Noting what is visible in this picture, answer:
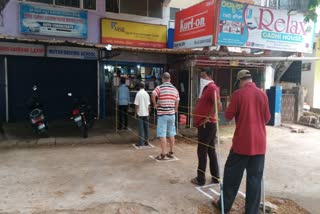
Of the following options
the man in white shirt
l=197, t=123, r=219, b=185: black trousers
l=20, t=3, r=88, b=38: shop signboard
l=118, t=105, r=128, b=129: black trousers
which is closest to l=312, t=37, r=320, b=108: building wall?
l=118, t=105, r=128, b=129: black trousers

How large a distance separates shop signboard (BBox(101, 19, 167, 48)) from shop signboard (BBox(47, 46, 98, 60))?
668 mm

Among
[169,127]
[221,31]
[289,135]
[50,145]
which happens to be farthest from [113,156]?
[289,135]

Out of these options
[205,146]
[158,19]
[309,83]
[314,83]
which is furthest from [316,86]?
[205,146]

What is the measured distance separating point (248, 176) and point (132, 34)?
8.34 m

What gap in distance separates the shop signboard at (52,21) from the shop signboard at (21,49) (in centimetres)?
53

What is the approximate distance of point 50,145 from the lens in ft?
24.0

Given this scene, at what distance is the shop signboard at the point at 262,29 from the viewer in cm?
891

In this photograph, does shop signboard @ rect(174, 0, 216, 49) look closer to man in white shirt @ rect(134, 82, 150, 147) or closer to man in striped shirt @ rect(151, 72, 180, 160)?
man in white shirt @ rect(134, 82, 150, 147)

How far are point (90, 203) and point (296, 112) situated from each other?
10.4 m

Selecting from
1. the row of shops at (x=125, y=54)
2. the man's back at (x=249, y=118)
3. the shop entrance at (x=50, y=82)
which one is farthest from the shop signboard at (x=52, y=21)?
the man's back at (x=249, y=118)

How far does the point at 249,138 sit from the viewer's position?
3598 millimetres

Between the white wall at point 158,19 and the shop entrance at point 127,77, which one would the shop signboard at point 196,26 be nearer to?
the white wall at point 158,19

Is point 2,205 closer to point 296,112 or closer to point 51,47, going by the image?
point 51,47

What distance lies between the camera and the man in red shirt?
3.62m
